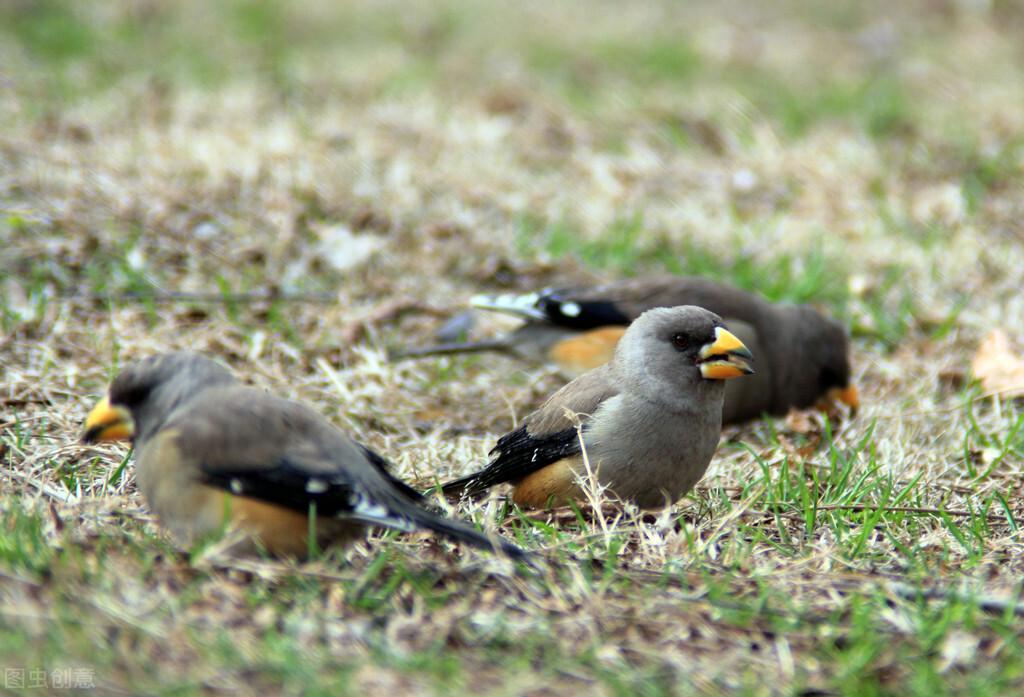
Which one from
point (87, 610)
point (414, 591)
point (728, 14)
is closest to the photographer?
point (87, 610)

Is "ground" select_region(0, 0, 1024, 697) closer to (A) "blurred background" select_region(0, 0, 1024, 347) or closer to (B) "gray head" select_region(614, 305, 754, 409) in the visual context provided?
(A) "blurred background" select_region(0, 0, 1024, 347)

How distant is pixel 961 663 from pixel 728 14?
37.3 feet

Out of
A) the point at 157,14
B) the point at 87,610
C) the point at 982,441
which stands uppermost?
the point at 157,14

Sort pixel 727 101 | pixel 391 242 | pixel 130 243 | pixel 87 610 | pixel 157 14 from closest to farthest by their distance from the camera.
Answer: pixel 87 610
pixel 130 243
pixel 391 242
pixel 727 101
pixel 157 14

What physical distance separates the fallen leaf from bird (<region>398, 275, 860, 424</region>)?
596mm

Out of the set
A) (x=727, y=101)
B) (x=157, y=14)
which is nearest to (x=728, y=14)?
(x=727, y=101)

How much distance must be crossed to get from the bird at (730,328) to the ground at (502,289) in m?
0.17

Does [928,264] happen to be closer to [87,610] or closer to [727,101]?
[727,101]

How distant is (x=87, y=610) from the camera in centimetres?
310

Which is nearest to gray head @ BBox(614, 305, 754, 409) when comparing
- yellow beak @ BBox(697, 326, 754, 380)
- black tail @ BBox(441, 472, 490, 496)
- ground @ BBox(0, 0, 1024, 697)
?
yellow beak @ BBox(697, 326, 754, 380)

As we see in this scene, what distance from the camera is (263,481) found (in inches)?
137

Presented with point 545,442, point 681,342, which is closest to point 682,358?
point 681,342

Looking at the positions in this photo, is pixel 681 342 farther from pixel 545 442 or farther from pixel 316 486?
pixel 316 486

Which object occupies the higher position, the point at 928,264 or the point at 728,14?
the point at 728,14
